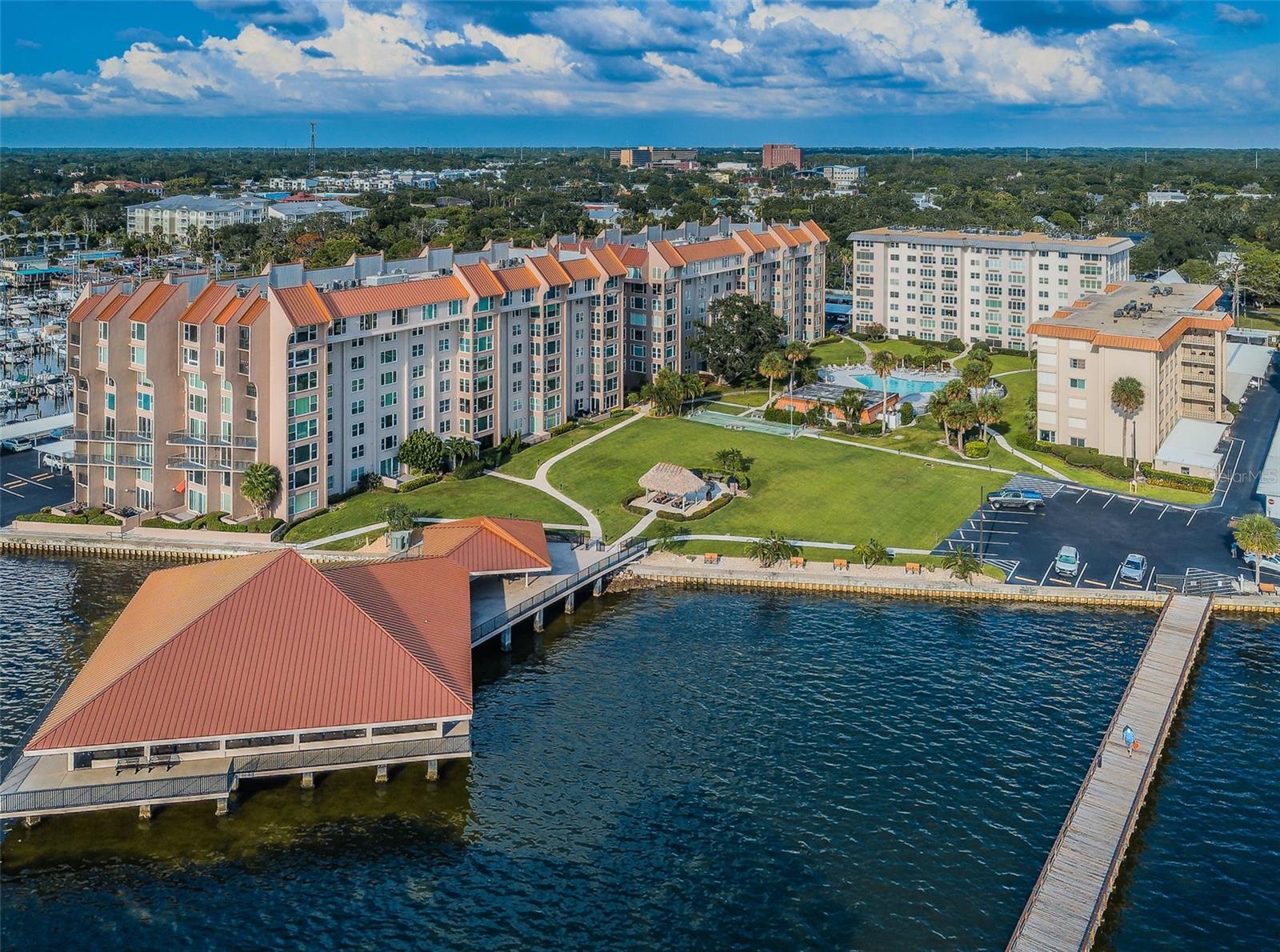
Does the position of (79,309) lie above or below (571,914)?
above

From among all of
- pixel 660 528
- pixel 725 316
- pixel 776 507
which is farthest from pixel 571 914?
pixel 725 316

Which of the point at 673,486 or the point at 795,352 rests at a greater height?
the point at 795,352

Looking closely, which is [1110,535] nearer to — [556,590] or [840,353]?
[556,590]

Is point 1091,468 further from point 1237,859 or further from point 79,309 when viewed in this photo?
point 79,309

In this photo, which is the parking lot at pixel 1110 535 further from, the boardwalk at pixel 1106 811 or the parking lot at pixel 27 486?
the parking lot at pixel 27 486

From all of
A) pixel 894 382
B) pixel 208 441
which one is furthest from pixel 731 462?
pixel 894 382

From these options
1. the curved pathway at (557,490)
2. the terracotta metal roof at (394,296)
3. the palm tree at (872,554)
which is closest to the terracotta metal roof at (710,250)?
the curved pathway at (557,490)
